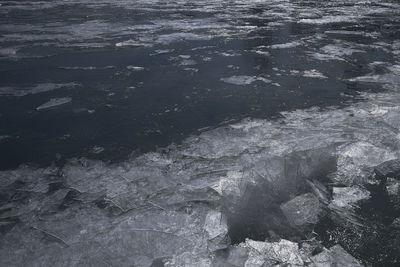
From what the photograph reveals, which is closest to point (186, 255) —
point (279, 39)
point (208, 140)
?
point (208, 140)

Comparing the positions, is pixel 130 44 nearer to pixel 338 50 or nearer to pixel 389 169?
pixel 338 50

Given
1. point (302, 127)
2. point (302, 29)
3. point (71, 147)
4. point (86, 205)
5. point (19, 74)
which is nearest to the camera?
point (86, 205)

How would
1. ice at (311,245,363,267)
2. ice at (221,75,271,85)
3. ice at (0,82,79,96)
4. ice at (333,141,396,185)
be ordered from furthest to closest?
1. ice at (221,75,271,85)
2. ice at (0,82,79,96)
3. ice at (333,141,396,185)
4. ice at (311,245,363,267)

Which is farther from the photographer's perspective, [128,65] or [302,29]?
[302,29]

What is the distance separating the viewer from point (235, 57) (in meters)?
4.49

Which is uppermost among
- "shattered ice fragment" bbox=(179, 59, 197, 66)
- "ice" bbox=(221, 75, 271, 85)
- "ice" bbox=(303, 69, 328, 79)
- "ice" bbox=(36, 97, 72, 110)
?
"shattered ice fragment" bbox=(179, 59, 197, 66)

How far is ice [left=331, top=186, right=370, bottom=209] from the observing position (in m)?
1.74

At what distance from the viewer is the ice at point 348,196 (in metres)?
1.74

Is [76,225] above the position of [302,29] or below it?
below

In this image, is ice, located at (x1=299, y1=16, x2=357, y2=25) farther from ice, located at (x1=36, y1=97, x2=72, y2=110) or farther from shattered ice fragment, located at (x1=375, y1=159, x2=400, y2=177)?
ice, located at (x1=36, y1=97, x2=72, y2=110)

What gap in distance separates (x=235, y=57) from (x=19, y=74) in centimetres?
303

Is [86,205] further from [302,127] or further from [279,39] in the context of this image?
[279,39]

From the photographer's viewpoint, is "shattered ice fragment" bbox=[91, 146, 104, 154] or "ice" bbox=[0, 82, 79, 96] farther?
"ice" bbox=[0, 82, 79, 96]

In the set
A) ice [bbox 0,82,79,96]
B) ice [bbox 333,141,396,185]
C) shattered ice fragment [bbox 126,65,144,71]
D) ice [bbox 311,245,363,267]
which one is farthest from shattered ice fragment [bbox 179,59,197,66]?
ice [bbox 311,245,363,267]
